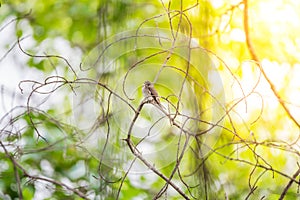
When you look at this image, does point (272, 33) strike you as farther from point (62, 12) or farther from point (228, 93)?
point (62, 12)

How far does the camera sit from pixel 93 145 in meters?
0.81

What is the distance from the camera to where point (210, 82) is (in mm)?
812

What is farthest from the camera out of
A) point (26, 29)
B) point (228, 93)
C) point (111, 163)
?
point (26, 29)

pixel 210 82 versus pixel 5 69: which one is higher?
pixel 5 69

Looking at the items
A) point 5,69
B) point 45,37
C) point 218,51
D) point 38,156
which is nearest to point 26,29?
point 45,37

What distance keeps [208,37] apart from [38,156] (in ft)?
1.42

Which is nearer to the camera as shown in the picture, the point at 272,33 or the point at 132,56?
the point at 132,56

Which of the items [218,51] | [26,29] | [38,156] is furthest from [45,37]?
[218,51]

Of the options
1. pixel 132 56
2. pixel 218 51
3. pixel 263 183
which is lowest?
pixel 263 183

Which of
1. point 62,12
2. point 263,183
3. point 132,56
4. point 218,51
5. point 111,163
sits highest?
point 62,12

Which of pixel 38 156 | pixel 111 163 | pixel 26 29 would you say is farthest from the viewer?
pixel 26 29

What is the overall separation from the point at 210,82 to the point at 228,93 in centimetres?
14

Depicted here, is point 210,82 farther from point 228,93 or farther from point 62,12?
point 62,12

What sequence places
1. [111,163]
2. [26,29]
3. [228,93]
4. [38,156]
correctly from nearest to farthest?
[111,163] → [228,93] → [38,156] → [26,29]
